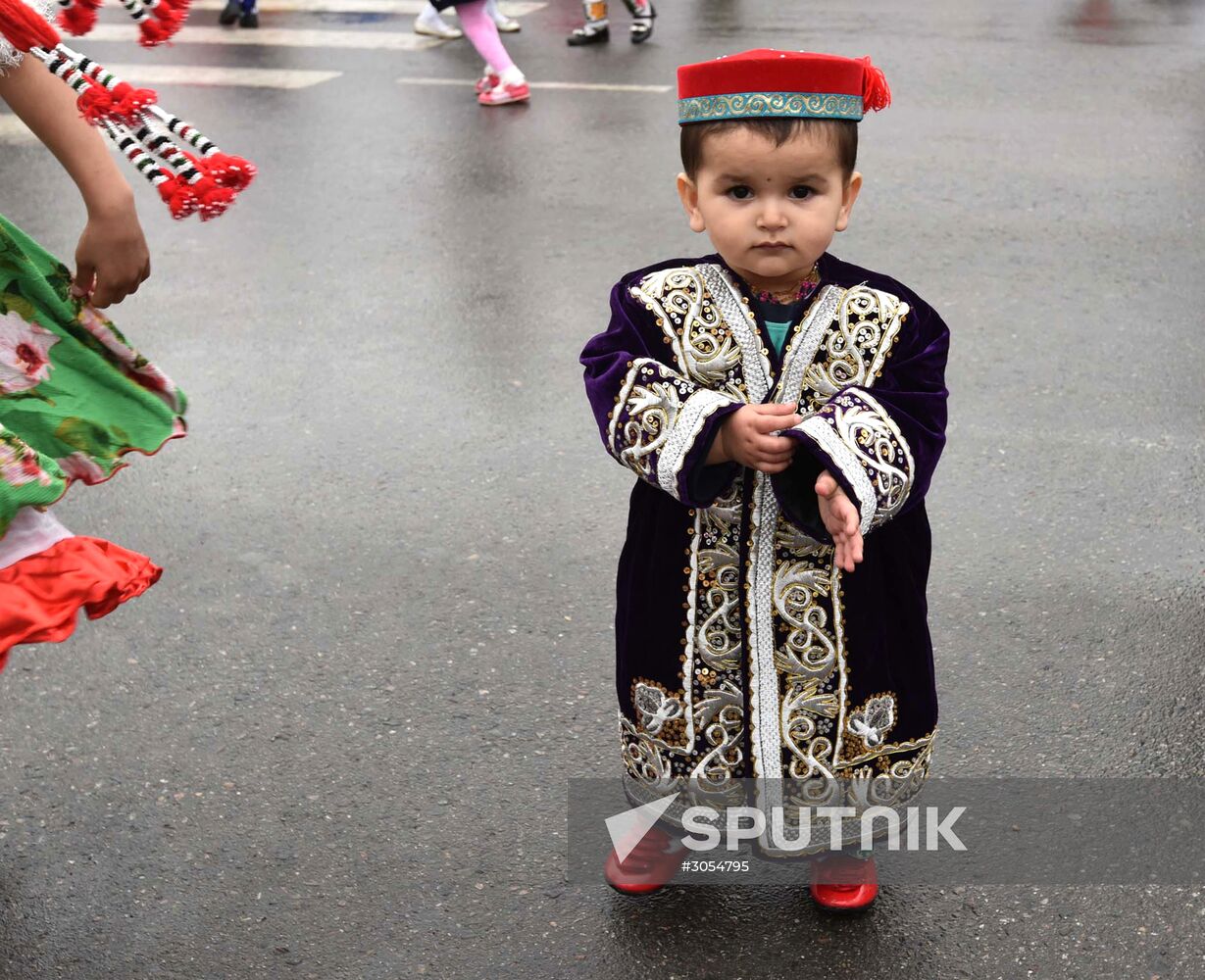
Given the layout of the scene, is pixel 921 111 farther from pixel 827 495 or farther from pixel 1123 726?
pixel 827 495

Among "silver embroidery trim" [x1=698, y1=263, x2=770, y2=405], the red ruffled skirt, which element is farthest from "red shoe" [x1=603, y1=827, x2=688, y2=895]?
the red ruffled skirt

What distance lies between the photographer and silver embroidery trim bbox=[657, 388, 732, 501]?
6.96 ft

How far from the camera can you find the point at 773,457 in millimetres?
2100

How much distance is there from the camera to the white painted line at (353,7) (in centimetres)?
1086

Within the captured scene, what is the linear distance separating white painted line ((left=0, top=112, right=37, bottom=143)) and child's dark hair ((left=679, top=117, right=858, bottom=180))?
20.1 feet

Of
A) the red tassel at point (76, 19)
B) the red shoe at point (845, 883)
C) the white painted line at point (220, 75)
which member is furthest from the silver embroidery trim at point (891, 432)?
the white painted line at point (220, 75)

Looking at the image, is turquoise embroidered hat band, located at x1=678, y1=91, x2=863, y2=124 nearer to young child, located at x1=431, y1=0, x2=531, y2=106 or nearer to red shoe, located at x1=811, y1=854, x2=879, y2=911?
red shoe, located at x1=811, y1=854, x2=879, y2=911

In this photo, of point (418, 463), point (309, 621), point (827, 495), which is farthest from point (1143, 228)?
point (827, 495)

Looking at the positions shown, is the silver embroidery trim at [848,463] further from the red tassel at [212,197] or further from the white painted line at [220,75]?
the white painted line at [220,75]

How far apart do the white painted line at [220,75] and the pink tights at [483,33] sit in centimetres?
102

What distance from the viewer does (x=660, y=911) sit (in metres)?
2.60

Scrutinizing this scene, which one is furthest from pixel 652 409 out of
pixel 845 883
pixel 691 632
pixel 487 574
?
pixel 487 574

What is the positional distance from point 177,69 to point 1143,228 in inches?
237

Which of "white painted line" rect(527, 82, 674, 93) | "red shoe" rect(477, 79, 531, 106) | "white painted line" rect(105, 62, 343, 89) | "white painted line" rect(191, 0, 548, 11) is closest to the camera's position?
"red shoe" rect(477, 79, 531, 106)
